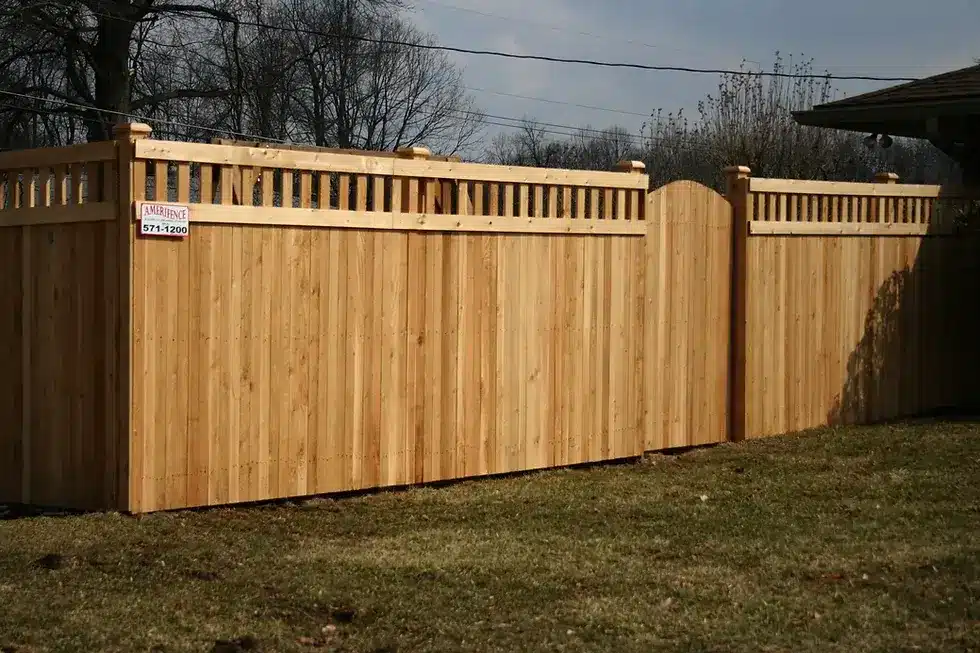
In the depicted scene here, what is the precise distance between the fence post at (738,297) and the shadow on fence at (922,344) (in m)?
1.22

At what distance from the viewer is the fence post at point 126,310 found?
6.96 metres

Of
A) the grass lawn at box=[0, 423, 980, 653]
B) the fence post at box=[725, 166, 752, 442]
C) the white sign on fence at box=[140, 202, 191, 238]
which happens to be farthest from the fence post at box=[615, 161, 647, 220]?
the white sign on fence at box=[140, 202, 191, 238]

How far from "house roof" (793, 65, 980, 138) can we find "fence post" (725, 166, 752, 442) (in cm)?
303

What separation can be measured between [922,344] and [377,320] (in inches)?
238

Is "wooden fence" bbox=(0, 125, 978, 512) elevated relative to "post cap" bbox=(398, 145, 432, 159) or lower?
lower

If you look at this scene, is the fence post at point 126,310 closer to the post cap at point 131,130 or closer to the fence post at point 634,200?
the post cap at point 131,130

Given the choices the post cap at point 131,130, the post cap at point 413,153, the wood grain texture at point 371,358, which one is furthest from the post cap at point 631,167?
the post cap at point 131,130

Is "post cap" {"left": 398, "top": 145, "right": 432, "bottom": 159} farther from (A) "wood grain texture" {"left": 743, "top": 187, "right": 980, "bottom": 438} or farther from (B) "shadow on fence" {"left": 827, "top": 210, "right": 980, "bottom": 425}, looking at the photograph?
(B) "shadow on fence" {"left": 827, "top": 210, "right": 980, "bottom": 425}

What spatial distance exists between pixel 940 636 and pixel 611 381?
14.5ft

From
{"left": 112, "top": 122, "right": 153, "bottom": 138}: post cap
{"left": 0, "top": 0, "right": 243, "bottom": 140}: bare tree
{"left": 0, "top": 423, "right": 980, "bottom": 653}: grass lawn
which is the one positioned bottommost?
{"left": 0, "top": 423, "right": 980, "bottom": 653}: grass lawn

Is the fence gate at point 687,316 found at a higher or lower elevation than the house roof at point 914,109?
lower

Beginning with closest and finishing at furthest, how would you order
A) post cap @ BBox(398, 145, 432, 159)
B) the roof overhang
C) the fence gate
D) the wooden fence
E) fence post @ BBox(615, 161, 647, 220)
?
the wooden fence → post cap @ BBox(398, 145, 432, 159) → fence post @ BBox(615, 161, 647, 220) → the fence gate → the roof overhang

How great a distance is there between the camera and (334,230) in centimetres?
777

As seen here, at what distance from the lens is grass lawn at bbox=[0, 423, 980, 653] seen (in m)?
5.03
